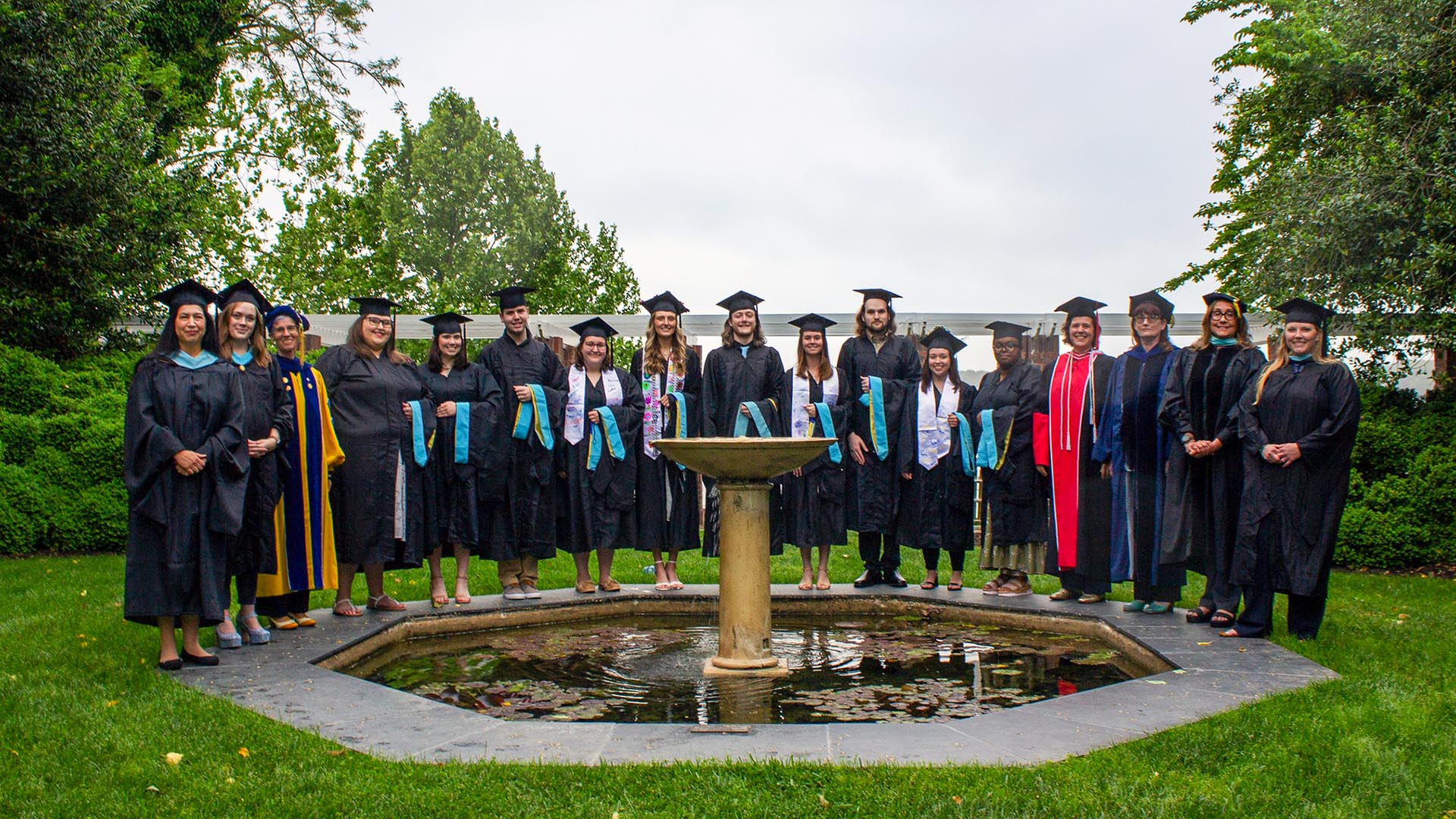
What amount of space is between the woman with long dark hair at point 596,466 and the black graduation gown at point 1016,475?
2.52 m

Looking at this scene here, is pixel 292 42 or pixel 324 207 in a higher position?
pixel 292 42

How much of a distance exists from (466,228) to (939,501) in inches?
1228

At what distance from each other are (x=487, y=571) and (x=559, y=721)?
199 inches

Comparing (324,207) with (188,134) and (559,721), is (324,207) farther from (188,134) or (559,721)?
(559,721)

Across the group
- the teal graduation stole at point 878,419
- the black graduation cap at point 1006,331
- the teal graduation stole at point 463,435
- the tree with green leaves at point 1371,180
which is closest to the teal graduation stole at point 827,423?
the teal graduation stole at point 878,419

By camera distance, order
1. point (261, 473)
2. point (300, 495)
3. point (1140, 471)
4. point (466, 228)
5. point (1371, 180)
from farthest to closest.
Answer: point (466, 228) < point (1371, 180) < point (1140, 471) < point (300, 495) < point (261, 473)

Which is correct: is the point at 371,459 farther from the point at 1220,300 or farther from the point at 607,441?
the point at 1220,300

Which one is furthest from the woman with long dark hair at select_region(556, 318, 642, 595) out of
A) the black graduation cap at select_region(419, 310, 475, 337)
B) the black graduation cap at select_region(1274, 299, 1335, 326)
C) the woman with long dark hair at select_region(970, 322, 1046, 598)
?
the black graduation cap at select_region(1274, 299, 1335, 326)

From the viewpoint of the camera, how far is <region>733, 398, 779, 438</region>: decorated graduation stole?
8.05m

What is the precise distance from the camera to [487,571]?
943 cm

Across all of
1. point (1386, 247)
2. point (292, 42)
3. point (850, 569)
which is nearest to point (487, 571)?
point (850, 569)

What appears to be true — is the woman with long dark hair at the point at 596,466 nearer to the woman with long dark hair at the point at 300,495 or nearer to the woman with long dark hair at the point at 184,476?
the woman with long dark hair at the point at 300,495

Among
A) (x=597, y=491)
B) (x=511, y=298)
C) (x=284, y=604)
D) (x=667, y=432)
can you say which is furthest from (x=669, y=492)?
(x=284, y=604)

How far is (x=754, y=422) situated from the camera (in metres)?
8.10
